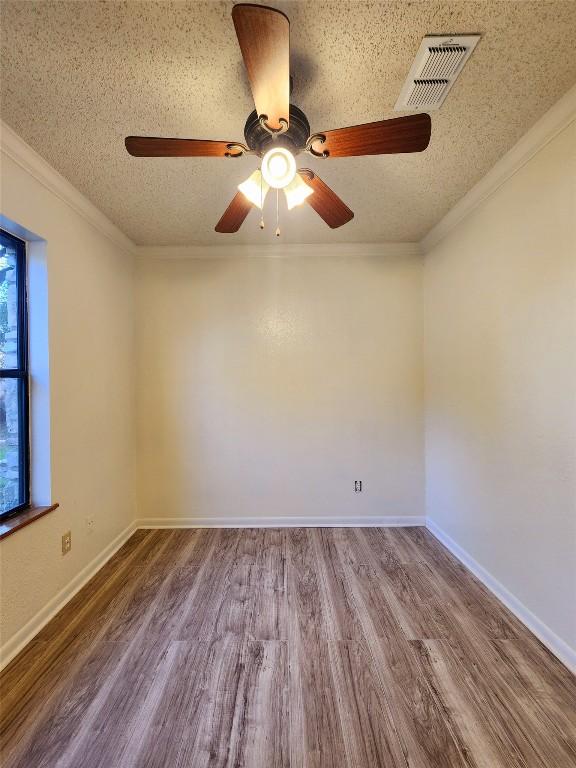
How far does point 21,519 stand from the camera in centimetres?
172

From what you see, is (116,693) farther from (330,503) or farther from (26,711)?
(330,503)

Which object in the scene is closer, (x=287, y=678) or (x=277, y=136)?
(x=277, y=136)

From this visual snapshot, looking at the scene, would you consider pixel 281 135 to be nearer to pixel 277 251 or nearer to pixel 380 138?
pixel 380 138

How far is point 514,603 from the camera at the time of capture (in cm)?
186

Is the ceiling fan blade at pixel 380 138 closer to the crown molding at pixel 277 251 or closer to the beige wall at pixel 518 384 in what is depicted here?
the beige wall at pixel 518 384

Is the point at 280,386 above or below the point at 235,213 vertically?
below

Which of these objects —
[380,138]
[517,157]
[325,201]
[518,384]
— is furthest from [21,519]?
[517,157]

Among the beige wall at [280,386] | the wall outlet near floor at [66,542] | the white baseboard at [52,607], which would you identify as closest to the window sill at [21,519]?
the wall outlet near floor at [66,542]

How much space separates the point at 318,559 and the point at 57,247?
270 cm

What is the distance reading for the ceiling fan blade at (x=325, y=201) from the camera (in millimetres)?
1469

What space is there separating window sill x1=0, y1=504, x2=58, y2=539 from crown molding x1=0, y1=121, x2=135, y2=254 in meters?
1.83

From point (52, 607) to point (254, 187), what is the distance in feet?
8.10

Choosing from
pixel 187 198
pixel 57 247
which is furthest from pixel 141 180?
pixel 57 247

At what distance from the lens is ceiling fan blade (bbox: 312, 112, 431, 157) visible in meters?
1.13
